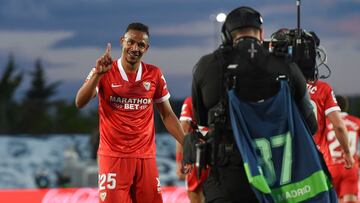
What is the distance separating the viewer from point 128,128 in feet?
27.7

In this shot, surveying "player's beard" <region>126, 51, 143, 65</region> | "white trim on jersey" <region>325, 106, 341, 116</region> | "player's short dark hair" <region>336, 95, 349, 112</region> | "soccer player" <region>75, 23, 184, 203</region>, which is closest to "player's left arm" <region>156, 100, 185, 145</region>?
"soccer player" <region>75, 23, 184, 203</region>

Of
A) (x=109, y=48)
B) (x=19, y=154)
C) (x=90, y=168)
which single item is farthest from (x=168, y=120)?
(x=19, y=154)

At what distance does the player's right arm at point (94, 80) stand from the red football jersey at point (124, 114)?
1.31 ft

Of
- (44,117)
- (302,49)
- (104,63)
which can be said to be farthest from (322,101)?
(44,117)

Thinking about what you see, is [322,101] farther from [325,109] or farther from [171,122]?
[171,122]

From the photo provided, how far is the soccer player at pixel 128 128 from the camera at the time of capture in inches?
331

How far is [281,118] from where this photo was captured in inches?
229

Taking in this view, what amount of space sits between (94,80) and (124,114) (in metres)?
0.75

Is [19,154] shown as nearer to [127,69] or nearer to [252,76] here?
[127,69]

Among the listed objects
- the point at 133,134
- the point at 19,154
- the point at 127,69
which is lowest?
the point at 19,154

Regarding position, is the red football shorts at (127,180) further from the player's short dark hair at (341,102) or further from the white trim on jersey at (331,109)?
the player's short dark hair at (341,102)

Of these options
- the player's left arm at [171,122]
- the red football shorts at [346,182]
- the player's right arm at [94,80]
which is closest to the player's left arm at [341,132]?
the red football shorts at [346,182]

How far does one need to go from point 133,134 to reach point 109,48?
1279 mm

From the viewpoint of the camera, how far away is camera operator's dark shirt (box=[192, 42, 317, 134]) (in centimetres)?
586
